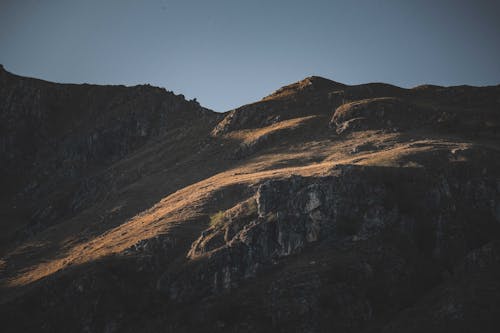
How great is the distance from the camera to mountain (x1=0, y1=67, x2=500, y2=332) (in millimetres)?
51281

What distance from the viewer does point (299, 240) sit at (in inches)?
2341

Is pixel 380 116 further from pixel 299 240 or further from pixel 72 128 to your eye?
pixel 72 128

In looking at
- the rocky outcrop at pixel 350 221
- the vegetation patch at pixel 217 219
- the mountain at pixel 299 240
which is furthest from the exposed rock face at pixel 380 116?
the vegetation patch at pixel 217 219

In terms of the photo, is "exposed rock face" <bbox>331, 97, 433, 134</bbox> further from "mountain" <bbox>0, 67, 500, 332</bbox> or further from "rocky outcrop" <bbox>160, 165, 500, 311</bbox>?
"rocky outcrop" <bbox>160, 165, 500, 311</bbox>

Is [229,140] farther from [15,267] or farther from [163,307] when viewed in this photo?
[163,307]

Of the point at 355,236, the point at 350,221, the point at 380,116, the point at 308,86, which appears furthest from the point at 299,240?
the point at 308,86

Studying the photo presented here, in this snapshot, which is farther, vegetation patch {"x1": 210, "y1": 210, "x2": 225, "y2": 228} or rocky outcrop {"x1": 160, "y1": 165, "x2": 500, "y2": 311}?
vegetation patch {"x1": 210, "y1": 210, "x2": 225, "y2": 228}

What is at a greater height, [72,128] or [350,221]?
[72,128]

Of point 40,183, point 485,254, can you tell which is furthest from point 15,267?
point 40,183

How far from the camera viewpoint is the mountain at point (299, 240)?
5128 cm

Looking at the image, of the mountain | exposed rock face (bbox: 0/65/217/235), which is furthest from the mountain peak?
the mountain

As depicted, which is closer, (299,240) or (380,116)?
(299,240)

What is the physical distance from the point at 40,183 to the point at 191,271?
109 m

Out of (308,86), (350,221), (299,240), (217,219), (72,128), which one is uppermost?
(72,128)
